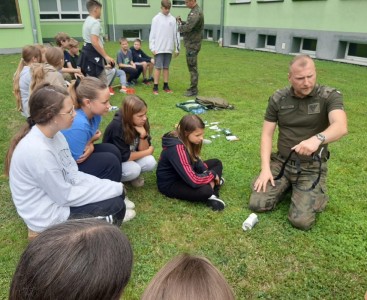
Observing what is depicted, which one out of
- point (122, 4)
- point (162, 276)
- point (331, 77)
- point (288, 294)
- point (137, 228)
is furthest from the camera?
point (122, 4)

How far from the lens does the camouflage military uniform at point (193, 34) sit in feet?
22.2

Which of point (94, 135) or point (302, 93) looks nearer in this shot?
point (302, 93)

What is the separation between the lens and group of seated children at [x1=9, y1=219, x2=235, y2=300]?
98cm

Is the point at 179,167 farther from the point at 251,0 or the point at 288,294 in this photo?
the point at 251,0

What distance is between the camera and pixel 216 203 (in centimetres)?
318

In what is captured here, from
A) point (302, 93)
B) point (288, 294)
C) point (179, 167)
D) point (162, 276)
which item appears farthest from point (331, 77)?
point (162, 276)

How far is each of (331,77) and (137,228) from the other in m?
7.66

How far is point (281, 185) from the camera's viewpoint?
10.6 feet

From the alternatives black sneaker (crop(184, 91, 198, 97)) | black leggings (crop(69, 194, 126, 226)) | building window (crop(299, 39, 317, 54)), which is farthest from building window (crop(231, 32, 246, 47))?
black leggings (crop(69, 194, 126, 226))

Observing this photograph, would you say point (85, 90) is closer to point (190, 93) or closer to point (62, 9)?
point (190, 93)

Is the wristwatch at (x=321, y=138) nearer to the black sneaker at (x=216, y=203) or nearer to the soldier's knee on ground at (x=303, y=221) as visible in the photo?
the soldier's knee on ground at (x=303, y=221)

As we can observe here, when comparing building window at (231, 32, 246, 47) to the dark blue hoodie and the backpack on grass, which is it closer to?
the backpack on grass

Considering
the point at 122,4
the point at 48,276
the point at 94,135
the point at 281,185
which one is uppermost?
the point at 122,4

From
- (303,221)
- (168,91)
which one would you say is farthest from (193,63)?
(303,221)
